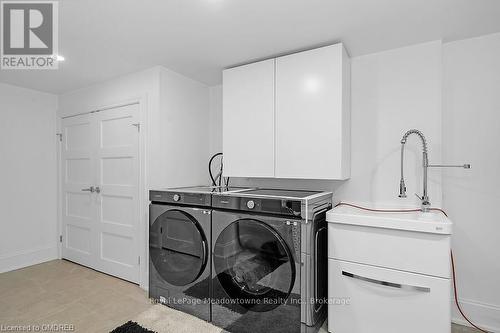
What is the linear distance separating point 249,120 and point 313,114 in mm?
583

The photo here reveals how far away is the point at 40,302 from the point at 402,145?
132 inches

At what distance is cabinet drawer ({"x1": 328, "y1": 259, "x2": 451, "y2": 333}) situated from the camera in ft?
4.95

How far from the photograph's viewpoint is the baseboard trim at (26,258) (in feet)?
9.77

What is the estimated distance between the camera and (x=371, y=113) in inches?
87.8

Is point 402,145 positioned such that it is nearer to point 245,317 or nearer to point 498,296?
point 498,296

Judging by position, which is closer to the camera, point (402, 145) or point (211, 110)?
point (402, 145)

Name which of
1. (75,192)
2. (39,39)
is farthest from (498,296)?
(75,192)

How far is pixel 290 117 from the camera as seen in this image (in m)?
2.13

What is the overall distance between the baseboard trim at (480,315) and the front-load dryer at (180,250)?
1931 millimetres

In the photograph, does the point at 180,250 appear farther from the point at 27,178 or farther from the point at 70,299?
the point at 27,178

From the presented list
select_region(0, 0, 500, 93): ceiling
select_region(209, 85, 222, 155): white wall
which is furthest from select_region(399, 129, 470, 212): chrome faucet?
select_region(209, 85, 222, 155): white wall

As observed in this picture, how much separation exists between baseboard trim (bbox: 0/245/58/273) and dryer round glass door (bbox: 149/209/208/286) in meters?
2.07

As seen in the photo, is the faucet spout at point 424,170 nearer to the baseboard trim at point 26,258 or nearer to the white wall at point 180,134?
the white wall at point 180,134

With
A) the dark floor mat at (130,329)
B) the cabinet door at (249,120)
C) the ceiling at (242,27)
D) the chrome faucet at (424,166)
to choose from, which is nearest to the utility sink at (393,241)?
the chrome faucet at (424,166)
